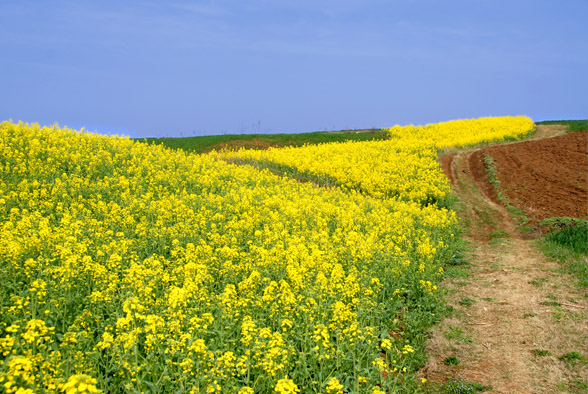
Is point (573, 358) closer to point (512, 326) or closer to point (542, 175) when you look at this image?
point (512, 326)

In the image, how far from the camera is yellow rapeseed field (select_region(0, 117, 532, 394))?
17.0ft

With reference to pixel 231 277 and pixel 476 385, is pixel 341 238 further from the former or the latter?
pixel 476 385

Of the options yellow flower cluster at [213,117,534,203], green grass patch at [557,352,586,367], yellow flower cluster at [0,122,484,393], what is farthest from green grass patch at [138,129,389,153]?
green grass patch at [557,352,586,367]

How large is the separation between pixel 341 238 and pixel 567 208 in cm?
1338

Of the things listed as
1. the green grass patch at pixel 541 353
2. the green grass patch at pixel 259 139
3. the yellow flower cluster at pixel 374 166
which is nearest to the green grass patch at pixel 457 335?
the green grass patch at pixel 541 353

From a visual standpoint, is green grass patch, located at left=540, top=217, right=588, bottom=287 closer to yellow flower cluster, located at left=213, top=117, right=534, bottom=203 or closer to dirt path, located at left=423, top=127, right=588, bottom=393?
dirt path, located at left=423, top=127, right=588, bottom=393

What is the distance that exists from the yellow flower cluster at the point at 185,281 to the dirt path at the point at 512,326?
0.88m

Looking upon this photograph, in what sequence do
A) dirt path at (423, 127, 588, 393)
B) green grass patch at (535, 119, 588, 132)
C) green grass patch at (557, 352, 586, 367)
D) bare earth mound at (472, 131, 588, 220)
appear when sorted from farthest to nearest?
green grass patch at (535, 119, 588, 132), bare earth mound at (472, 131, 588, 220), green grass patch at (557, 352, 586, 367), dirt path at (423, 127, 588, 393)

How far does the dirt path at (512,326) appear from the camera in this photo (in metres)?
7.55

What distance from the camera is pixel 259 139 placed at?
43.0m

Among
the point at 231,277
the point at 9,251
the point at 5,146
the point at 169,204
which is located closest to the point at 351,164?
the point at 169,204

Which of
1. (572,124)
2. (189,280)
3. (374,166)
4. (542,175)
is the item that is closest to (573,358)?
(189,280)

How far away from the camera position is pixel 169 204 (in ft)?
41.7

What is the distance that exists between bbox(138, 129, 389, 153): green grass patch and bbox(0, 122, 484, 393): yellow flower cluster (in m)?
22.1
